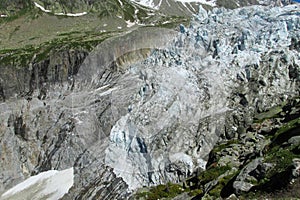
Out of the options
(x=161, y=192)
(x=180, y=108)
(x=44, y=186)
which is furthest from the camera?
(x=44, y=186)

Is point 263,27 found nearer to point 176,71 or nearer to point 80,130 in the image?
point 176,71

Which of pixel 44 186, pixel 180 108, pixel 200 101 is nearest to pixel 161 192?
pixel 180 108

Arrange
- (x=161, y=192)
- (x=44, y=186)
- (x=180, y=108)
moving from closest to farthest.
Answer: (x=161, y=192) < (x=180, y=108) < (x=44, y=186)

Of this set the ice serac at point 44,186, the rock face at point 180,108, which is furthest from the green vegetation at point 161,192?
the ice serac at point 44,186

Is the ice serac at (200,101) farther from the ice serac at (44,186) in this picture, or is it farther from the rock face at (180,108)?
the ice serac at (44,186)

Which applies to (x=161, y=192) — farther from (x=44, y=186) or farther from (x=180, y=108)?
(x=44, y=186)
